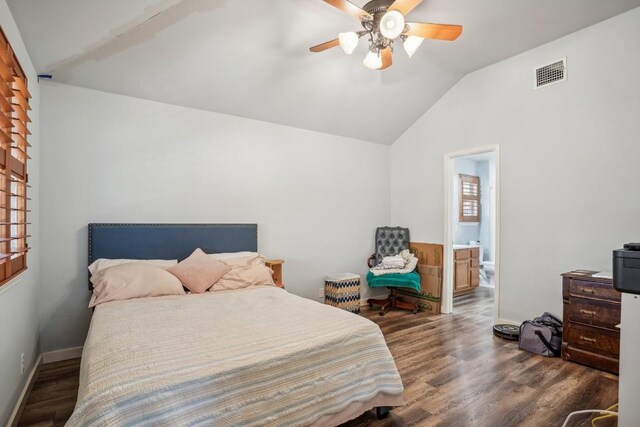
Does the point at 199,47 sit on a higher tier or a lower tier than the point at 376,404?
higher

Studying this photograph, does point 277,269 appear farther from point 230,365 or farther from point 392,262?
point 230,365

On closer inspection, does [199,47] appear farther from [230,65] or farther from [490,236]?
[490,236]

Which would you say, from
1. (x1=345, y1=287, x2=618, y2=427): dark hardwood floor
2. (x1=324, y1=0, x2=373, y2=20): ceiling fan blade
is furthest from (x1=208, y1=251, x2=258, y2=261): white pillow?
(x1=324, y1=0, x2=373, y2=20): ceiling fan blade

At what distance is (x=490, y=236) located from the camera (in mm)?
7000

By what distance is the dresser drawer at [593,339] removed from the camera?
2789mm

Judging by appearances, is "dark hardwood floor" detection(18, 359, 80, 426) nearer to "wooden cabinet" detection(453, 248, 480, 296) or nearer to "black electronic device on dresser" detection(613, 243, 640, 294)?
"black electronic device on dresser" detection(613, 243, 640, 294)

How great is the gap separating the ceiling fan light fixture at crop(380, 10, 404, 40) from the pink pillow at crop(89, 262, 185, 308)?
2.71 meters

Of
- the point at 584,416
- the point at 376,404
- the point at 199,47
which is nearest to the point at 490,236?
the point at 584,416

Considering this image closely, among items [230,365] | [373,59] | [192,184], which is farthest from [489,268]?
[230,365]

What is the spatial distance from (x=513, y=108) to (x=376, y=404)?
3.65 metres

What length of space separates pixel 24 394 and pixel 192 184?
2.22m

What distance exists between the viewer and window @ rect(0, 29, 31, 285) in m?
1.77

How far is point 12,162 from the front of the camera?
1.98 metres

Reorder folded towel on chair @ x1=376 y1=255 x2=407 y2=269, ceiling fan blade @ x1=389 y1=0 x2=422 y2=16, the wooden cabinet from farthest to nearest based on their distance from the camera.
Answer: the wooden cabinet → folded towel on chair @ x1=376 y1=255 x2=407 y2=269 → ceiling fan blade @ x1=389 y1=0 x2=422 y2=16
